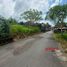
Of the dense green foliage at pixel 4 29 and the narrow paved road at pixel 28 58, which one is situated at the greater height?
the dense green foliage at pixel 4 29

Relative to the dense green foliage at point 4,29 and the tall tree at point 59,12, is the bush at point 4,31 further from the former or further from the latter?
the tall tree at point 59,12

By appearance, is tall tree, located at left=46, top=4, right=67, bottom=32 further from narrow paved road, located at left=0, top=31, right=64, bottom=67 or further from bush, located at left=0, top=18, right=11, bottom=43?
narrow paved road, located at left=0, top=31, right=64, bottom=67

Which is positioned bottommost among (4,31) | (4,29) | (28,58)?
(28,58)

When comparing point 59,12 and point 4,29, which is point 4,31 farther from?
point 59,12

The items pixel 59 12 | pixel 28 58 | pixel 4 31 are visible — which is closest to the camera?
pixel 28 58

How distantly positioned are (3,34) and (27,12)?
6064 centimetres

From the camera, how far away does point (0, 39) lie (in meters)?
29.7

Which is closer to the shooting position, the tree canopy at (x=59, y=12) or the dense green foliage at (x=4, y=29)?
the dense green foliage at (x=4, y=29)

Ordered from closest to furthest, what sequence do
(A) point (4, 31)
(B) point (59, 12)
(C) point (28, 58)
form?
(C) point (28, 58) → (A) point (4, 31) → (B) point (59, 12)

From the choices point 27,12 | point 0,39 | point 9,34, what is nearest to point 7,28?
point 9,34

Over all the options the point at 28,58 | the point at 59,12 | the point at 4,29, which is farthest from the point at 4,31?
the point at 59,12

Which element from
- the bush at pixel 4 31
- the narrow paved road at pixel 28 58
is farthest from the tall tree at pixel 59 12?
the narrow paved road at pixel 28 58

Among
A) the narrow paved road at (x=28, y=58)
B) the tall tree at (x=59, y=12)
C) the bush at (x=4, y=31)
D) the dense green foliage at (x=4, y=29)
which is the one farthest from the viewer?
the tall tree at (x=59, y=12)

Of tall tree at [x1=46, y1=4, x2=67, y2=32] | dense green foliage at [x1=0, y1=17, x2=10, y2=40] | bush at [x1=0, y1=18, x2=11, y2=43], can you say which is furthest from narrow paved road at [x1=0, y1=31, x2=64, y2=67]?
tall tree at [x1=46, y1=4, x2=67, y2=32]
